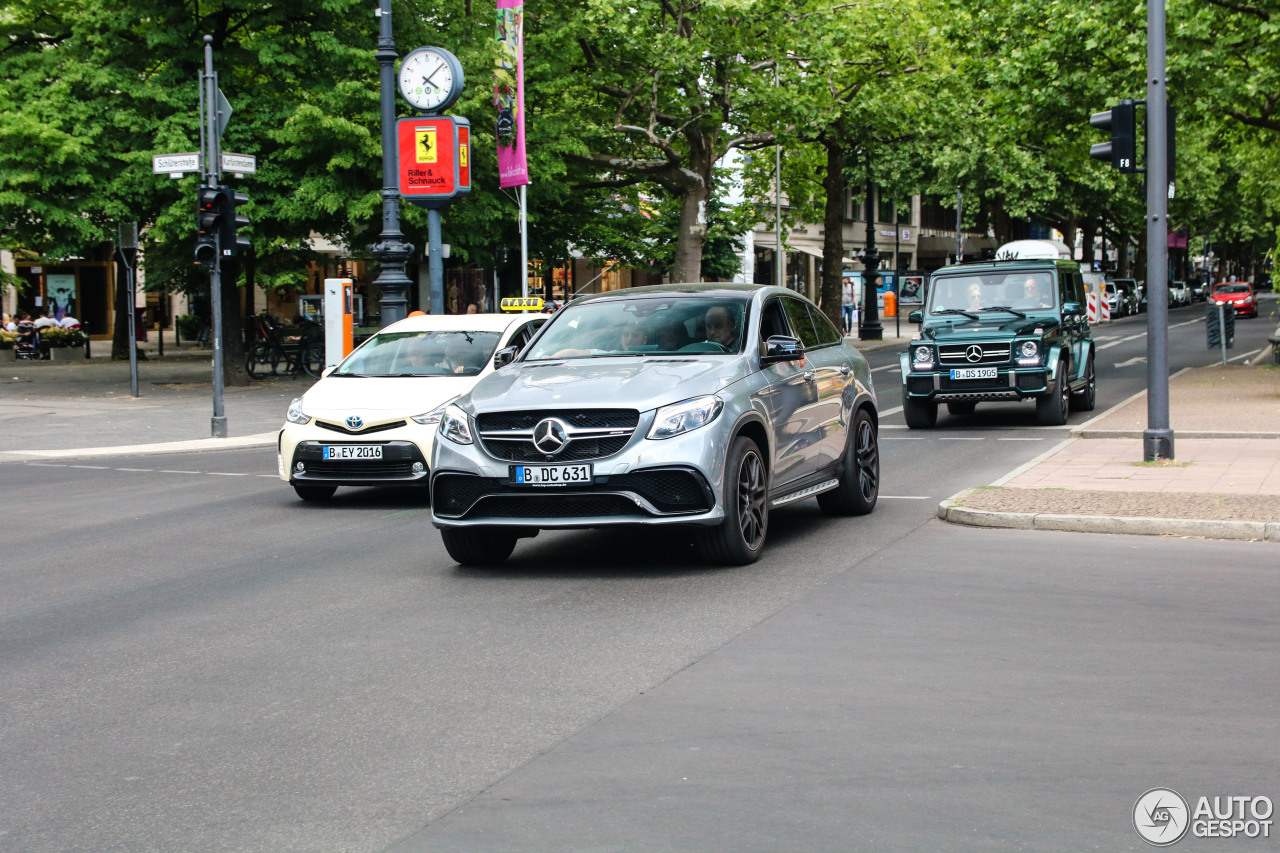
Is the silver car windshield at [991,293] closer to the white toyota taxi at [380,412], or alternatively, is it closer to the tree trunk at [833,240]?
the white toyota taxi at [380,412]

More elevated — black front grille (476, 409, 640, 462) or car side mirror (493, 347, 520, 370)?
car side mirror (493, 347, 520, 370)

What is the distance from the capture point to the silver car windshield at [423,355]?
1355 centimetres

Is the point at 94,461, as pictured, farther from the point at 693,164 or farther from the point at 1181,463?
the point at 693,164

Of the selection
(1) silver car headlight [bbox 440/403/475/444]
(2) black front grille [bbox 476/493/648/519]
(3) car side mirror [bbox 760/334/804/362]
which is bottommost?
(2) black front grille [bbox 476/493/648/519]

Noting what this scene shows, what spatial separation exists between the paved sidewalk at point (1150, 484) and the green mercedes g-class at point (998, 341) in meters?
1.00

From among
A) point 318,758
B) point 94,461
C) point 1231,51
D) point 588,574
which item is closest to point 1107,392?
point 1231,51

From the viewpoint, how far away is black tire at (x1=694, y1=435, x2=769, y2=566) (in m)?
8.58

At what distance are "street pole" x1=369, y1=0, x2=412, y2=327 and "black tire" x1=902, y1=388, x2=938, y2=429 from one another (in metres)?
7.56

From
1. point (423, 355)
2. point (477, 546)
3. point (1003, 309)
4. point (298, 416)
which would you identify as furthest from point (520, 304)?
point (477, 546)

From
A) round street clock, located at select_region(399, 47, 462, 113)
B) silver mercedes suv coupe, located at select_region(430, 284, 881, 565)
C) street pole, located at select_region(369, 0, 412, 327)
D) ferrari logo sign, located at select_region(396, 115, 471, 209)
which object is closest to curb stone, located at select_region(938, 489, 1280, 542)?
silver mercedes suv coupe, located at select_region(430, 284, 881, 565)

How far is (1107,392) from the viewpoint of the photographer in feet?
79.8

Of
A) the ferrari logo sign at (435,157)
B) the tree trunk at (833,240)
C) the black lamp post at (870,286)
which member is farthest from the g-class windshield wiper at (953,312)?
the black lamp post at (870,286)

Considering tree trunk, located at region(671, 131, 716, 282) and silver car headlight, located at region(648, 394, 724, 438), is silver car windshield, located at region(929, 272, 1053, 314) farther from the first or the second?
tree trunk, located at region(671, 131, 716, 282)

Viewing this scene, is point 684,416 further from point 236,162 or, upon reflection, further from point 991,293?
point 236,162
